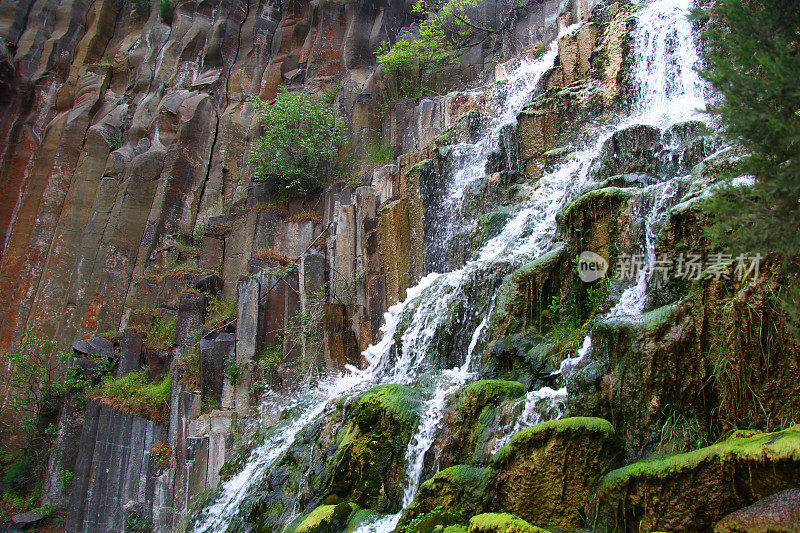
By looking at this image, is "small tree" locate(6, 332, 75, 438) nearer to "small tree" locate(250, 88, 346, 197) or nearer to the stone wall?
the stone wall

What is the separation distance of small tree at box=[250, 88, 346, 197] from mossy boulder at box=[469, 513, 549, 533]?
1491 cm

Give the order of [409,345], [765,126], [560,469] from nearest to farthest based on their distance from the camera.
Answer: [765,126], [560,469], [409,345]

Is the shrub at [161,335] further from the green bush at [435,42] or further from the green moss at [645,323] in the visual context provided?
the green moss at [645,323]

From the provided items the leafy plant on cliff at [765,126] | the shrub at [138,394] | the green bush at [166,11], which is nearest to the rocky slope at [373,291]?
the shrub at [138,394]

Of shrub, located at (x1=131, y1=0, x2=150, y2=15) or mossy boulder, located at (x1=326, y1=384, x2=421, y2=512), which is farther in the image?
shrub, located at (x1=131, y1=0, x2=150, y2=15)

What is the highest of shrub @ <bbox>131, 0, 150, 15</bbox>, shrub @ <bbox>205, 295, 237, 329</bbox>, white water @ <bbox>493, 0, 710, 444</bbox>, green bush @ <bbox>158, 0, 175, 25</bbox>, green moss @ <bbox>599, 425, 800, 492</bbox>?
shrub @ <bbox>131, 0, 150, 15</bbox>

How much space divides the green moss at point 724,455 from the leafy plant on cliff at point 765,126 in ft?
3.18

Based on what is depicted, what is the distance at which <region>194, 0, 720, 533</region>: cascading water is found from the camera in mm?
8047

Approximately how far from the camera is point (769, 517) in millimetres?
4398

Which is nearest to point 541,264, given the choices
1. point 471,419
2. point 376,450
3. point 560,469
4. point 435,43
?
point 471,419

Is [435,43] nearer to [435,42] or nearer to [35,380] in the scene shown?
[435,42]

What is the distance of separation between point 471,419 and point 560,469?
1.75 meters

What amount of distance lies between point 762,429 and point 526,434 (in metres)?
2.10

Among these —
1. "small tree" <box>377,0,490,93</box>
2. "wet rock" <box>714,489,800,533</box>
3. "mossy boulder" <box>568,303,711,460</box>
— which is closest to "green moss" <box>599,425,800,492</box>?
"wet rock" <box>714,489,800,533</box>
